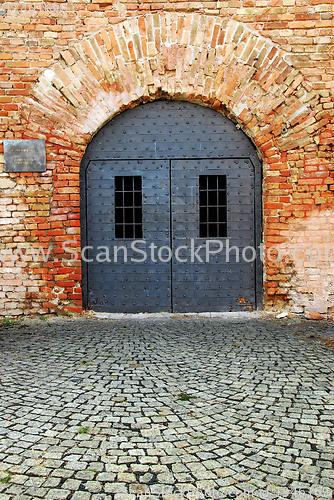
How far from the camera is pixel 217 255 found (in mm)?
6070

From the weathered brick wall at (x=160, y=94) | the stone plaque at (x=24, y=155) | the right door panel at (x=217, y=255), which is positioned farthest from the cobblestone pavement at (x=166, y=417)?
the stone plaque at (x=24, y=155)

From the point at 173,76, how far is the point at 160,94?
1.06 ft

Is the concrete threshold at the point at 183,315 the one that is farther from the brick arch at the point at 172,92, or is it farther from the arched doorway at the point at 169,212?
the brick arch at the point at 172,92

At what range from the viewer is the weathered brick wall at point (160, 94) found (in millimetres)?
5613

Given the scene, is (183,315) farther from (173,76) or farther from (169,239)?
(173,76)

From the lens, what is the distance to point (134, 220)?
608 centimetres

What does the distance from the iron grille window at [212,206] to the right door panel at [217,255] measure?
0.05ft

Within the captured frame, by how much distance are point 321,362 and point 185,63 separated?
4.54 meters

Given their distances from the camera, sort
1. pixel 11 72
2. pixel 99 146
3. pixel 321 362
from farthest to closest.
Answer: pixel 99 146, pixel 11 72, pixel 321 362

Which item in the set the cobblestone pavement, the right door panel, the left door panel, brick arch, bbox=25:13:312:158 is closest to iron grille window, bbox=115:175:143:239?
the left door panel

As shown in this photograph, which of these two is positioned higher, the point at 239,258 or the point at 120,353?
the point at 239,258

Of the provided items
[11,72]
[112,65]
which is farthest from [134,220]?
[11,72]

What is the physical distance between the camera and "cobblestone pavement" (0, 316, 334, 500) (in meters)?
2.02

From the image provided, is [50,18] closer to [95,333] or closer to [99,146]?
[99,146]
